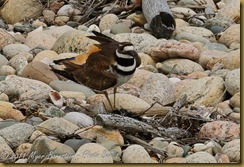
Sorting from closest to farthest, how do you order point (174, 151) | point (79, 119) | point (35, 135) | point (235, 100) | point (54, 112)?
1. point (174, 151)
2. point (35, 135)
3. point (79, 119)
4. point (54, 112)
5. point (235, 100)

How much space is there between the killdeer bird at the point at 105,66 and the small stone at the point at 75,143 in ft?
2.46

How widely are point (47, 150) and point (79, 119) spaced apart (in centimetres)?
80

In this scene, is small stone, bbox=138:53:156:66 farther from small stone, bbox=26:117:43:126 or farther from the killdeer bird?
small stone, bbox=26:117:43:126

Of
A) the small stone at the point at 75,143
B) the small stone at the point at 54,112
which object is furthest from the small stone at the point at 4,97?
the small stone at the point at 75,143

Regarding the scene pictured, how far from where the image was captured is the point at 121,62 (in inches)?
233

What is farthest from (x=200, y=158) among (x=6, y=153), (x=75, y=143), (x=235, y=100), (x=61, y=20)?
(x=61, y=20)

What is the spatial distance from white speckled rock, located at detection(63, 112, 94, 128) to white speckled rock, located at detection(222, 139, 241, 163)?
3.49ft

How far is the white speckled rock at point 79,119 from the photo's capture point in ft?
19.2

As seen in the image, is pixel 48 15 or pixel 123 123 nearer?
pixel 123 123

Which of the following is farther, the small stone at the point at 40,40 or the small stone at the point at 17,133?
the small stone at the point at 40,40

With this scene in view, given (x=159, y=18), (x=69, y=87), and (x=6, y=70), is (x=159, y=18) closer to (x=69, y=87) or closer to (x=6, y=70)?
(x=6, y=70)

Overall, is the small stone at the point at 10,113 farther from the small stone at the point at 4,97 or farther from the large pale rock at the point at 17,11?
the large pale rock at the point at 17,11

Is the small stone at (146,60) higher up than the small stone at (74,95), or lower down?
lower down

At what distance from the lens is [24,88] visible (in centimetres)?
685
